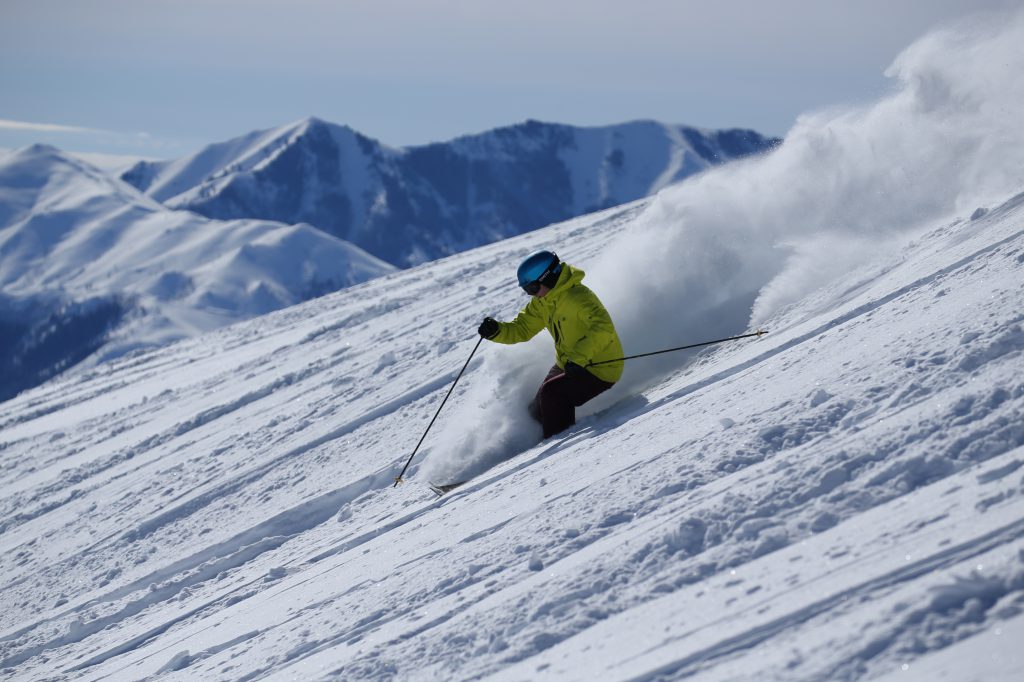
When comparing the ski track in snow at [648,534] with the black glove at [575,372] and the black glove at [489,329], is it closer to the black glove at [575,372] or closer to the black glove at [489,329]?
the black glove at [575,372]

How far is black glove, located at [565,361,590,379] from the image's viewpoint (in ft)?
22.1

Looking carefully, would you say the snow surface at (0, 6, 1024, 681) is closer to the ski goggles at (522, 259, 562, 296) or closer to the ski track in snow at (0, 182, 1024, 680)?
the ski track in snow at (0, 182, 1024, 680)

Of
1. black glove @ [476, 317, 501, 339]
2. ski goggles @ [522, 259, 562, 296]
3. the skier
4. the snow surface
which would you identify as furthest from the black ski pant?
ski goggles @ [522, 259, 562, 296]

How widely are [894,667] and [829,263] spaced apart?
5830mm

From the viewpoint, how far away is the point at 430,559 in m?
5.20

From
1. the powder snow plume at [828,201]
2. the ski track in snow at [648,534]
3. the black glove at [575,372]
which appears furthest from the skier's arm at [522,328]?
the powder snow plume at [828,201]

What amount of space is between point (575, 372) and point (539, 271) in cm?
84

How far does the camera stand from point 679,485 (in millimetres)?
4629

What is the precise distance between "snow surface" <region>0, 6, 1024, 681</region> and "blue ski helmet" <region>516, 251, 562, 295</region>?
116 cm

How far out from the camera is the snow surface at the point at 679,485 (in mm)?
3354

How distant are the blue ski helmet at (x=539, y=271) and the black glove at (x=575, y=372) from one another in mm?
648

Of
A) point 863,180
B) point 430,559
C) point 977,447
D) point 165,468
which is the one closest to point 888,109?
point 863,180

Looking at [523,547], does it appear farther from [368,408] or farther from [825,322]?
→ [368,408]

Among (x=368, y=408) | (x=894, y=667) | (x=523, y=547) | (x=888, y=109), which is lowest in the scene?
(x=894, y=667)
